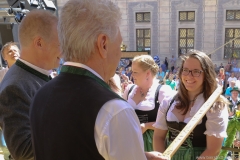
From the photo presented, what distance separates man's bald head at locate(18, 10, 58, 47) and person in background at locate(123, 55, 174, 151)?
1076mm

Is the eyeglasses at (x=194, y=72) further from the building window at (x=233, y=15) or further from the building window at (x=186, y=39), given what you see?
the building window at (x=233, y=15)

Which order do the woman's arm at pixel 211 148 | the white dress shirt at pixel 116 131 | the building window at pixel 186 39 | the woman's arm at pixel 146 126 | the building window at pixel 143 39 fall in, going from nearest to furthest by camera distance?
1. the white dress shirt at pixel 116 131
2. the woman's arm at pixel 211 148
3. the woman's arm at pixel 146 126
4. the building window at pixel 186 39
5. the building window at pixel 143 39

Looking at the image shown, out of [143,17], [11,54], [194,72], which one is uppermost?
[143,17]

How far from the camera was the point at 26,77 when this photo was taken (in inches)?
49.0

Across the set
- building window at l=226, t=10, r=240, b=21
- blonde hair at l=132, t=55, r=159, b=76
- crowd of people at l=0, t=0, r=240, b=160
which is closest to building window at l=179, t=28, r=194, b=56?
building window at l=226, t=10, r=240, b=21

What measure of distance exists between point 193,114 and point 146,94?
0.66 meters

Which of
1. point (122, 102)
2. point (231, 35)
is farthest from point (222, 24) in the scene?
point (122, 102)

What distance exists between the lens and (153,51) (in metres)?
15.6

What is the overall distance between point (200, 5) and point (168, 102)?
1405cm

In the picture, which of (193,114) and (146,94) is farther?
(146,94)

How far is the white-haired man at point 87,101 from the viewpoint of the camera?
2.35 ft

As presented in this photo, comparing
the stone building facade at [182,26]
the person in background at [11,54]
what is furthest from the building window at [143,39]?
the person in background at [11,54]

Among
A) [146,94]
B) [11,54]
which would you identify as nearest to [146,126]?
[146,94]

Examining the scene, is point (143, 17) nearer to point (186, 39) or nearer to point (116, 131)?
point (186, 39)
